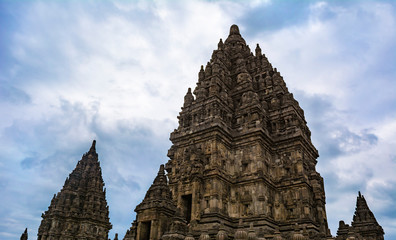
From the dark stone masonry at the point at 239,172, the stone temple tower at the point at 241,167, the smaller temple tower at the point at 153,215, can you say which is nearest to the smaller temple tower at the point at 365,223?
the dark stone masonry at the point at 239,172

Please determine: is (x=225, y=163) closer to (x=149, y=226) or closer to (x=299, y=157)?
(x=299, y=157)

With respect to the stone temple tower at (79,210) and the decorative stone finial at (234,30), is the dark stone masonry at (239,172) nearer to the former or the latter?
the decorative stone finial at (234,30)

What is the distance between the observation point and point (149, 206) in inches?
881

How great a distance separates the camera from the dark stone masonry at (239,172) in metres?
23.5

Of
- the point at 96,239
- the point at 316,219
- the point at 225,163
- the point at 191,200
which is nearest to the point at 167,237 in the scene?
the point at 191,200

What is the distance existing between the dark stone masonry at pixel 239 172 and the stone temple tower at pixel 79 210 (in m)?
22.0

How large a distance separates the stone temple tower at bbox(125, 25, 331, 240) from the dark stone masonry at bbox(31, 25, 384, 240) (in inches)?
3.7

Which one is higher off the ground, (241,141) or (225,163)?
(241,141)

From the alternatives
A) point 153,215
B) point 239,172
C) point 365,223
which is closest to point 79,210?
point 239,172

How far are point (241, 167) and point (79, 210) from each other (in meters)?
31.8

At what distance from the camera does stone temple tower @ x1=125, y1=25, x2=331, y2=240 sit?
1066 inches

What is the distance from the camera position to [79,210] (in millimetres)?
50000

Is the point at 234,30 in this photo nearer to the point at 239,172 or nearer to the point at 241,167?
the point at 241,167

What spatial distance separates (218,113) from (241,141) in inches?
150
